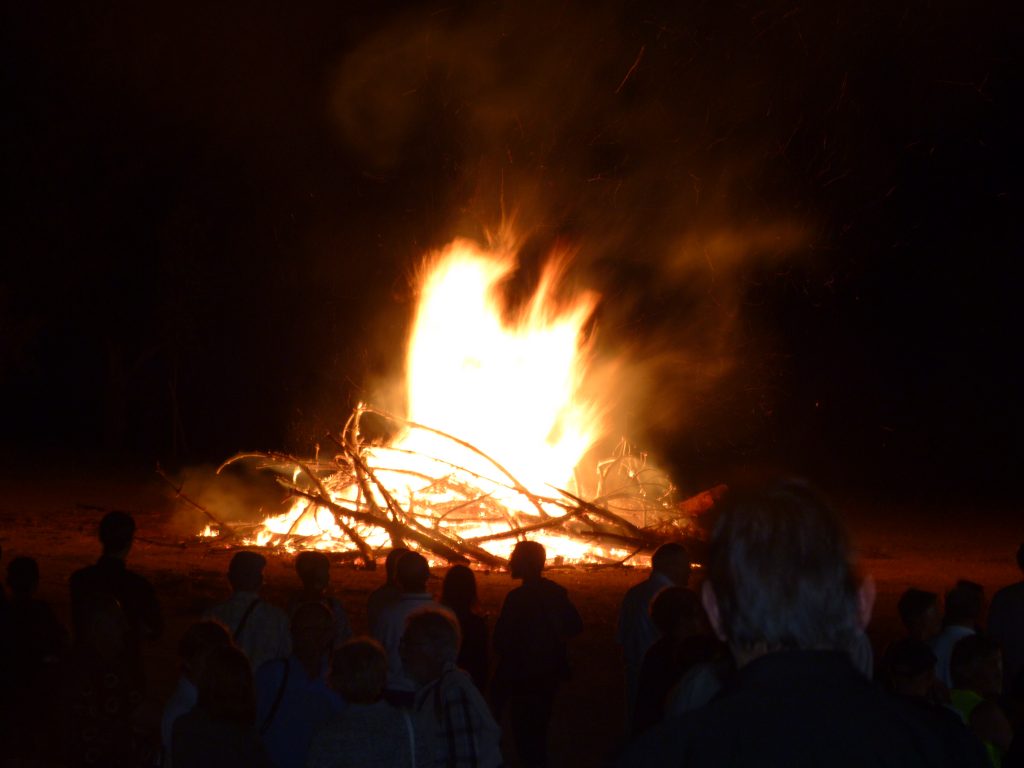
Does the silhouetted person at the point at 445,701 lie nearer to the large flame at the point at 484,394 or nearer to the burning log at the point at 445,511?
the burning log at the point at 445,511

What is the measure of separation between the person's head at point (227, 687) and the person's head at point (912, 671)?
6.72 ft

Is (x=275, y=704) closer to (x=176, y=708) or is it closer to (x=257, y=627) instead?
(x=176, y=708)

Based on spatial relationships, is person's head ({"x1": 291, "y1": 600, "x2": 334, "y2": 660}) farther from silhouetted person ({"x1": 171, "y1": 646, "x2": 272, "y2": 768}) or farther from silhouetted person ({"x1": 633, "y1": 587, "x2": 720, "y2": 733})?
silhouetted person ({"x1": 633, "y1": 587, "x2": 720, "y2": 733})

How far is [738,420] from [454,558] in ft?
63.2

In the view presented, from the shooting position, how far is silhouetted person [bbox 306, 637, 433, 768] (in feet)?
11.5

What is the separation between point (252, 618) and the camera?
5.18 meters

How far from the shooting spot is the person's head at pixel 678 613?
4.54 m

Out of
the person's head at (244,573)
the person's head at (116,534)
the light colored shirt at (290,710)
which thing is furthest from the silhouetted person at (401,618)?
the person's head at (116,534)

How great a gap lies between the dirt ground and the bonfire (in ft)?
2.06

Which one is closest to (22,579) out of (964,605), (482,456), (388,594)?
(388,594)

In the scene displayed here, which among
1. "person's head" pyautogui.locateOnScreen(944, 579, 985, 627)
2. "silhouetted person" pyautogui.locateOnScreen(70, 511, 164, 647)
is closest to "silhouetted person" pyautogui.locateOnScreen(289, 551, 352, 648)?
"silhouetted person" pyautogui.locateOnScreen(70, 511, 164, 647)

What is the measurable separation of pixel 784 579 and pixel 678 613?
265 cm

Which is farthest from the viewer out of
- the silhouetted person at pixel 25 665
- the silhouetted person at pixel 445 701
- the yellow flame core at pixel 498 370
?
the yellow flame core at pixel 498 370

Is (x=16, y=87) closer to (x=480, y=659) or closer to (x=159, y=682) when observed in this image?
(x=159, y=682)
